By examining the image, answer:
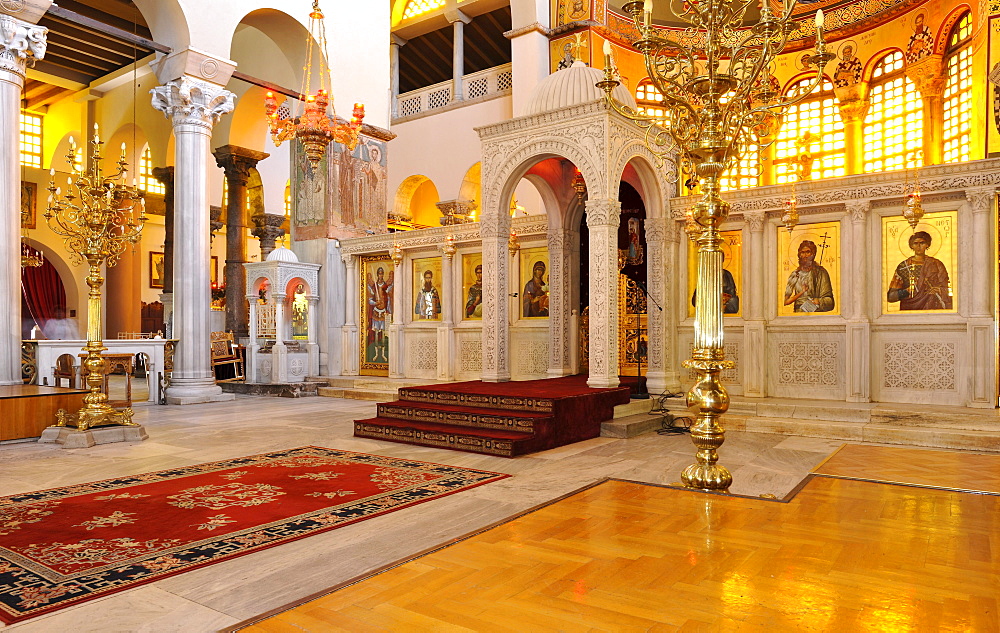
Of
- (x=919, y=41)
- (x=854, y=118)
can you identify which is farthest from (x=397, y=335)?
(x=919, y=41)

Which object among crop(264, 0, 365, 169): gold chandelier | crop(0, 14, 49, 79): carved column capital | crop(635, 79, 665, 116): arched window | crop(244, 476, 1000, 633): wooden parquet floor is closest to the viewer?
crop(244, 476, 1000, 633): wooden parquet floor

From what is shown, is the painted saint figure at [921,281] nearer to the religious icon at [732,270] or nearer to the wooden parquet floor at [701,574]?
the religious icon at [732,270]

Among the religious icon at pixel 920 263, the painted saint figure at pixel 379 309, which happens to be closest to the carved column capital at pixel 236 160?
the painted saint figure at pixel 379 309

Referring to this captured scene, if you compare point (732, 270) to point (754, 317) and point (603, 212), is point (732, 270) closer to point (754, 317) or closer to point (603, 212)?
point (754, 317)

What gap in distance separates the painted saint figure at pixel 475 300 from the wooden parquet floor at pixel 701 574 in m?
7.82

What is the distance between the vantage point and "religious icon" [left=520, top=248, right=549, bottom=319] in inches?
423

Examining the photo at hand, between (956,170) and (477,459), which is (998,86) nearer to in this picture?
(956,170)

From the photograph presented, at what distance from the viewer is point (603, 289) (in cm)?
805

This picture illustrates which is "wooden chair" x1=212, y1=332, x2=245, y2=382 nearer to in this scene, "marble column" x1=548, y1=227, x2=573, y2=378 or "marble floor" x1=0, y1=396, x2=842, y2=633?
"marble floor" x1=0, y1=396, x2=842, y2=633

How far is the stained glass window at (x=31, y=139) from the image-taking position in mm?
19750

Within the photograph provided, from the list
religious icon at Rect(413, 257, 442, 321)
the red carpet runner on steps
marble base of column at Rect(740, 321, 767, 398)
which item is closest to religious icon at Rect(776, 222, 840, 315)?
marble base of column at Rect(740, 321, 767, 398)

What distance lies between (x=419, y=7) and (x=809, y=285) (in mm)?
15454

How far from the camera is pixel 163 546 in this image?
381 cm

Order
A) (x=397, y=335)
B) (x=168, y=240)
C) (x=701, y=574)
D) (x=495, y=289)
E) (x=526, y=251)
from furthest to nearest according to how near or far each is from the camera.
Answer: (x=168, y=240) < (x=397, y=335) < (x=526, y=251) < (x=495, y=289) < (x=701, y=574)
